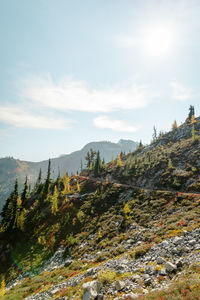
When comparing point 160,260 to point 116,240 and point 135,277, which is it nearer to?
point 135,277

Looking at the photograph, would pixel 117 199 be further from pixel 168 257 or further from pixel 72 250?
pixel 168 257

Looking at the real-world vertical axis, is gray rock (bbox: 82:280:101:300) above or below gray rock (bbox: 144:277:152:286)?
below

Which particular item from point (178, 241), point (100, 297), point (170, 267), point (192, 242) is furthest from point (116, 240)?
point (100, 297)

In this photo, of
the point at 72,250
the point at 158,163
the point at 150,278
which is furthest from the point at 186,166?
the point at 150,278

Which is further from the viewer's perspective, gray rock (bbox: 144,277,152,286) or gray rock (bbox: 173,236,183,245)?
gray rock (bbox: 173,236,183,245)

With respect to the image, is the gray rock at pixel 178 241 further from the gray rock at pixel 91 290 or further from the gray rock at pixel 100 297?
the gray rock at pixel 100 297

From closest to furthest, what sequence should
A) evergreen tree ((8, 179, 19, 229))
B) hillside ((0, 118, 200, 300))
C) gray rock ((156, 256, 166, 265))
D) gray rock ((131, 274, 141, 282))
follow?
hillside ((0, 118, 200, 300))
gray rock ((131, 274, 141, 282))
gray rock ((156, 256, 166, 265))
evergreen tree ((8, 179, 19, 229))

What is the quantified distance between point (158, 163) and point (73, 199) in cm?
3776

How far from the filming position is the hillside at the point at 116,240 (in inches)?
475

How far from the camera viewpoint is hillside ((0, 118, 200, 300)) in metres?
12.1

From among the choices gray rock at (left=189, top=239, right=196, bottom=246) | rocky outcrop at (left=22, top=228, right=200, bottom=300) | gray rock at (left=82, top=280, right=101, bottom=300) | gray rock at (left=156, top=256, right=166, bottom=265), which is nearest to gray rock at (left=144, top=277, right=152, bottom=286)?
rocky outcrop at (left=22, top=228, right=200, bottom=300)

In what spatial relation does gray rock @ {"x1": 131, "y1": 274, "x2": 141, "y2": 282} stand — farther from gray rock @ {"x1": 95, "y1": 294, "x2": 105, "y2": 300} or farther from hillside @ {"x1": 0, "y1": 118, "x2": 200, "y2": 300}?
gray rock @ {"x1": 95, "y1": 294, "x2": 105, "y2": 300}

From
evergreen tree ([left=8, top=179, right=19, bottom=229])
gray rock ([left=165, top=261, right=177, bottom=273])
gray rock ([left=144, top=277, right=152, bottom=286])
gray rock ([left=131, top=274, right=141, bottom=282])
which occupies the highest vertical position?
gray rock ([left=165, top=261, right=177, bottom=273])

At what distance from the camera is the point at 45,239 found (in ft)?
132
